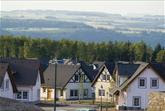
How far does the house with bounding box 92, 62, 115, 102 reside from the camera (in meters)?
85.6

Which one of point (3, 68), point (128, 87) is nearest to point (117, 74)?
point (128, 87)

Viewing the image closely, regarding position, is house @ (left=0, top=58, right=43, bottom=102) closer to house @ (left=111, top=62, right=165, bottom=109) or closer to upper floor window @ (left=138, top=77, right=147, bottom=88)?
house @ (left=111, top=62, right=165, bottom=109)

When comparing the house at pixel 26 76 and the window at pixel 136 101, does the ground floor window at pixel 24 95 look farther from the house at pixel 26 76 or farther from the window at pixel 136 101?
the window at pixel 136 101

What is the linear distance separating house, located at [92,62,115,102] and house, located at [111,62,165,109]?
14221 millimetres

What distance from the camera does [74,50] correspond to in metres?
140

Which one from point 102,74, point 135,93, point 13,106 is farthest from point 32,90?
point 13,106

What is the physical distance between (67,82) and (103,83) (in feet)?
13.4

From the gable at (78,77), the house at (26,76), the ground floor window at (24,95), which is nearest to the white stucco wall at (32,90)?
the house at (26,76)

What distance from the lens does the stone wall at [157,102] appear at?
22.0 meters

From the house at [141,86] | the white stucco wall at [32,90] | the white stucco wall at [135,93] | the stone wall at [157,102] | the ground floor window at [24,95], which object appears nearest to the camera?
the stone wall at [157,102]

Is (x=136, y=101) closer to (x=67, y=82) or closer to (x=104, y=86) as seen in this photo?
(x=104, y=86)

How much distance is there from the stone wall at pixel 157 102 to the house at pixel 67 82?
64760 millimetres

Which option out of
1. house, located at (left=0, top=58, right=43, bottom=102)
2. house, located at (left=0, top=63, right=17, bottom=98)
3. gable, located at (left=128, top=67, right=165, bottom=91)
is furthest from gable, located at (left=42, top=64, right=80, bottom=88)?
house, located at (left=0, top=63, right=17, bottom=98)

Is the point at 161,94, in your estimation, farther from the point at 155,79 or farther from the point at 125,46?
the point at 125,46
